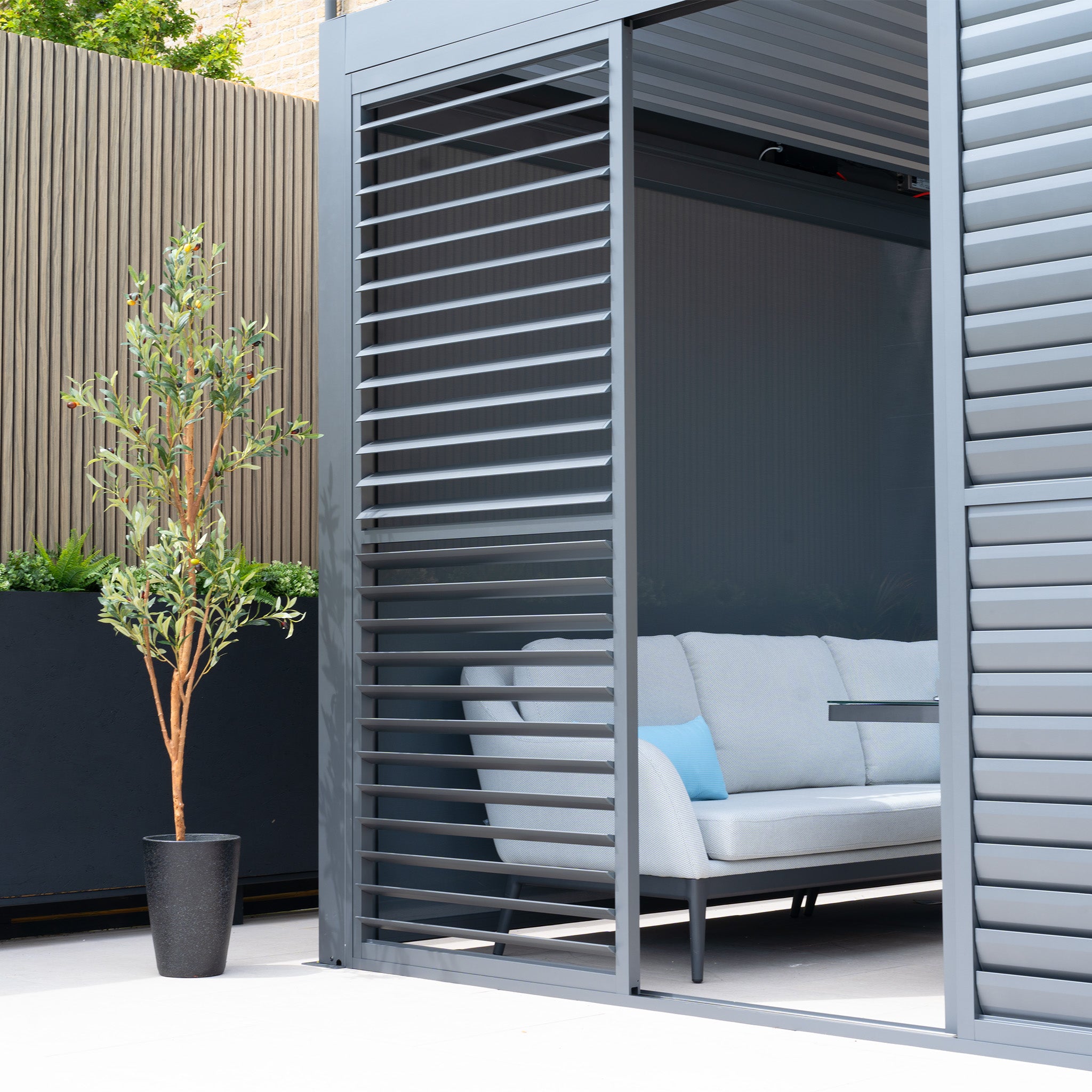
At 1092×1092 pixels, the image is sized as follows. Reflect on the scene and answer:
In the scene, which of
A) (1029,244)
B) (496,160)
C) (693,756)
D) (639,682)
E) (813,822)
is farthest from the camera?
(639,682)

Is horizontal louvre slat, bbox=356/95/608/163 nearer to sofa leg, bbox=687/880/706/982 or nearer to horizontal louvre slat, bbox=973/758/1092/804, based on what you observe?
horizontal louvre slat, bbox=973/758/1092/804

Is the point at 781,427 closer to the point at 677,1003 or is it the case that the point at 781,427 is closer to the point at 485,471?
the point at 485,471

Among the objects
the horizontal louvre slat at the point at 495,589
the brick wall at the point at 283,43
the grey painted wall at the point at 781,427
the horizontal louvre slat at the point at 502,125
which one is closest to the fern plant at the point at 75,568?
the horizontal louvre slat at the point at 495,589

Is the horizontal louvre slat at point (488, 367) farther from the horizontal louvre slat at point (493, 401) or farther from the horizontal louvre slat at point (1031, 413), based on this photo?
the horizontal louvre slat at point (1031, 413)

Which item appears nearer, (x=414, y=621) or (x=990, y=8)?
(x=990, y=8)

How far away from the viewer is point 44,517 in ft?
18.7

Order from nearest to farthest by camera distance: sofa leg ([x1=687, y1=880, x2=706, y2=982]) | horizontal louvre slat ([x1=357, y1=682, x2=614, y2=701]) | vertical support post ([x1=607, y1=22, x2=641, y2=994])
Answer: vertical support post ([x1=607, y1=22, x2=641, y2=994]), horizontal louvre slat ([x1=357, y1=682, x2=614, y2=701]), sofa leg ([x1=687, y1=880, x2=706, y2=982])

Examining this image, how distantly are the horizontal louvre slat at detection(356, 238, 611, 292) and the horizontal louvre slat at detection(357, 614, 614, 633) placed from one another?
71 centimetres

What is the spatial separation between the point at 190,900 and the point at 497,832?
3.03 feet

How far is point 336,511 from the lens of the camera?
488cm

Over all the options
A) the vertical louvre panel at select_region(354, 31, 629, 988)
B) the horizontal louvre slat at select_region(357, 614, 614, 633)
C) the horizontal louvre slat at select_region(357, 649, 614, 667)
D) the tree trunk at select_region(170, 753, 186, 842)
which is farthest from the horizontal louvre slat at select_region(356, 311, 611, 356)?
the tree trunk at select_region(170, 753, 186, 842)

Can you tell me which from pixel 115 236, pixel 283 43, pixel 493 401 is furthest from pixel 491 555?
pixel 283 43

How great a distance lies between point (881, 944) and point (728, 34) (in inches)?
119

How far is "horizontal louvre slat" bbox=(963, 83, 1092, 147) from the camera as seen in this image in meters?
3.37
